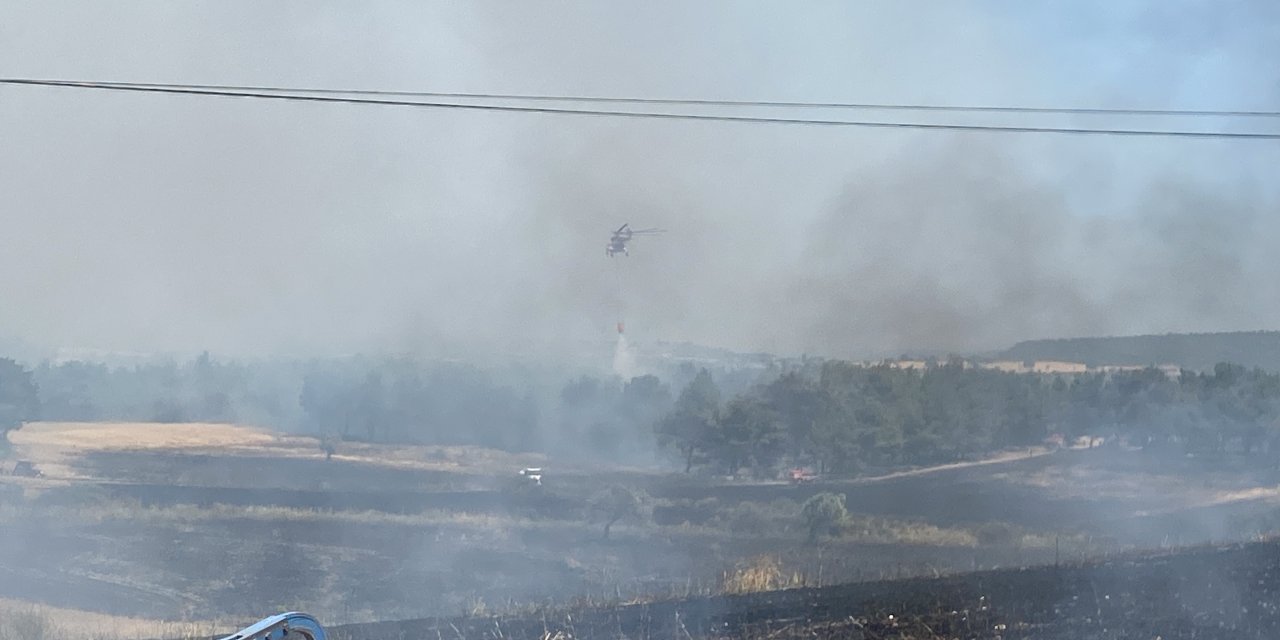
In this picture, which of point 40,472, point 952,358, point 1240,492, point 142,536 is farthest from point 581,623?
point 1240,492

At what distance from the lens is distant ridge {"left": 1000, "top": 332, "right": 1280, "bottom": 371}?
59.9 ft

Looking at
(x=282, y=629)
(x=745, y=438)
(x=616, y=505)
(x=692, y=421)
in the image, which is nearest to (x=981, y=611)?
(x=745, y=438)

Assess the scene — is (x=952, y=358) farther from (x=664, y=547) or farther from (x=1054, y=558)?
(x=664, y=547)

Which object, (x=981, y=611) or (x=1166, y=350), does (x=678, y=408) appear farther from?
(x=1166, y=350)

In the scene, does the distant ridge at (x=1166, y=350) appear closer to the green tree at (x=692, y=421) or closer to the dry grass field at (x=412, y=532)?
the dry grass field at (x=412, y=532)

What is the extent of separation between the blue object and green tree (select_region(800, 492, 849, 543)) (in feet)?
26.6

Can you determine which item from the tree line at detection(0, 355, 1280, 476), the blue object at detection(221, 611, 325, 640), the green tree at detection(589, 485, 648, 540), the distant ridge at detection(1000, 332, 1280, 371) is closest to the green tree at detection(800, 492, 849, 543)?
the tree line at detection(0, 355, 1280, 476)

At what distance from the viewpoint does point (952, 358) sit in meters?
17.5

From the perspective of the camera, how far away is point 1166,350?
62.1 feet

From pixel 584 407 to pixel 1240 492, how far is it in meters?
10.1

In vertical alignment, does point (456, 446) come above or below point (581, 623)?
above

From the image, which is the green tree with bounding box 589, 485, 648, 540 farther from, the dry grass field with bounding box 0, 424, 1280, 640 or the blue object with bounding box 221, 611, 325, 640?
the blue object with bounding box 221, 611, 325, 640

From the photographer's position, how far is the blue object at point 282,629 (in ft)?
22.5

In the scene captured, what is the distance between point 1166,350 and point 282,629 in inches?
630
